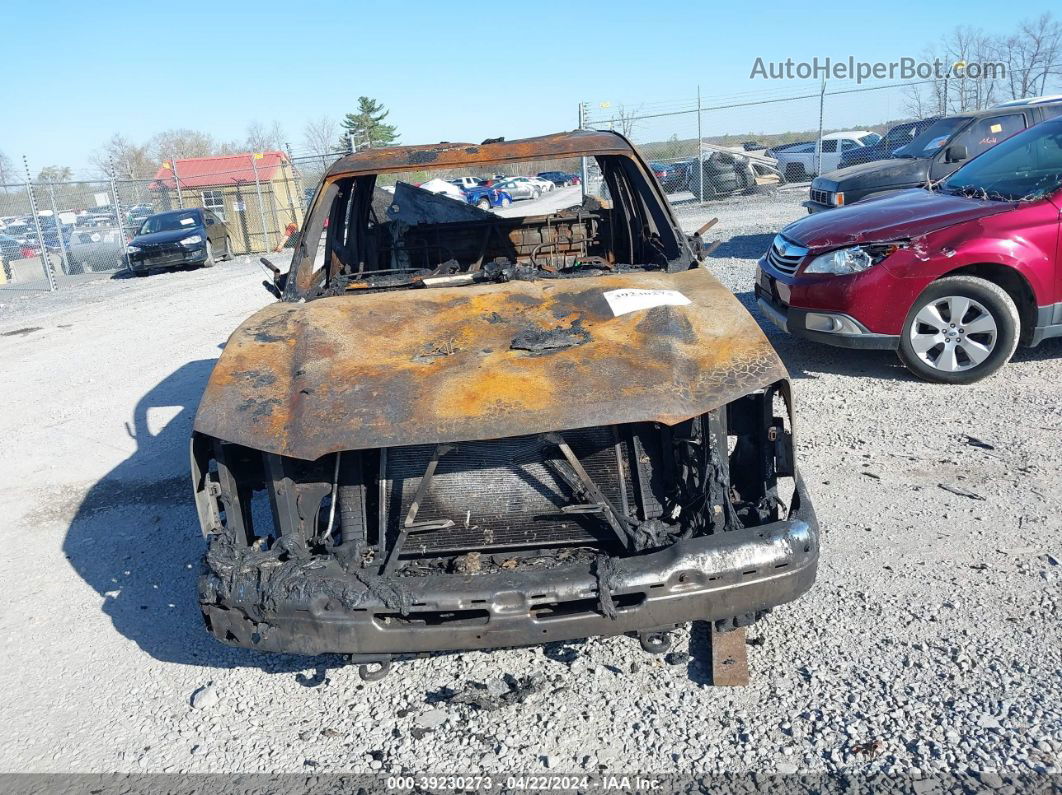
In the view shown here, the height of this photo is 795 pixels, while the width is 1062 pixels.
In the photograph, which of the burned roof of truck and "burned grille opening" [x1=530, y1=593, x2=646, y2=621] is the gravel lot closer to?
"burned grille opening" [x1=530, y1=593, x2=646, y2=621]

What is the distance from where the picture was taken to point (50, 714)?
2973mm

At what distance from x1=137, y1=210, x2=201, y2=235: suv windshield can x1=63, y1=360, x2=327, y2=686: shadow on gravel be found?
45.6 feet

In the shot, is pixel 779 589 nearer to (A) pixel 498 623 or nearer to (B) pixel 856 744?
(B) pixel 856 744

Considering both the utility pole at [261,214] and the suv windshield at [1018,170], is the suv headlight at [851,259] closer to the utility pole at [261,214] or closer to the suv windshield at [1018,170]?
the suv windshield at [1018,170]

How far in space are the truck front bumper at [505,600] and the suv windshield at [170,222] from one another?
58.2 feet

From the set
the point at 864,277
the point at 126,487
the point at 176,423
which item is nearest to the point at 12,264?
the point at 176,423

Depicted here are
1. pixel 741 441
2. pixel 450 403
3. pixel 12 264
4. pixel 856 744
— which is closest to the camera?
pixel 856 744

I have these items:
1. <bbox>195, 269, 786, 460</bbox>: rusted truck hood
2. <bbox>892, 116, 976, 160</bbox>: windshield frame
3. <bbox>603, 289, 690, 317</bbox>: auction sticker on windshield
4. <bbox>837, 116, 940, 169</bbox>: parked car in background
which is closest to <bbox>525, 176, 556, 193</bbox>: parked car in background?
<bbox>837, 116, 940, 169</bbox>: parked car in background

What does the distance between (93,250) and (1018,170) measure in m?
19.5

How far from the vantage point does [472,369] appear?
2.98 m

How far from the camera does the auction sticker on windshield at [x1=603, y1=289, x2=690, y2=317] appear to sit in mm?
3367

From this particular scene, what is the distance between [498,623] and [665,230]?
98.8 inches

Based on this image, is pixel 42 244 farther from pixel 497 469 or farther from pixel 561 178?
pixel 561 178

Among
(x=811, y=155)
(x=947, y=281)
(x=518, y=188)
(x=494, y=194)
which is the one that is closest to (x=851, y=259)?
(x=947, y=281)
